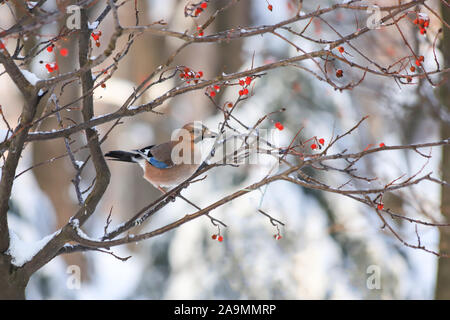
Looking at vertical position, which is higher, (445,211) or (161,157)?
(161,157)

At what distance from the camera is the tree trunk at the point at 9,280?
2416 millimetres

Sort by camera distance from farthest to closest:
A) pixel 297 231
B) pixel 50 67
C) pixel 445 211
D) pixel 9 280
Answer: pixel 297 231 < pixel 445 211 < pixel 50 67 < pixel 9 280

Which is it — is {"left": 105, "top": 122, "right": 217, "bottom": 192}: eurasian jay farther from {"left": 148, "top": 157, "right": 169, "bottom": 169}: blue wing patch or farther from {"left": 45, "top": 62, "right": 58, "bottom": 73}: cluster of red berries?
{"left": 45, "top": 62, "right": 58, "bottom": 73}: cluster of red berries

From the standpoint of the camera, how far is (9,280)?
2.43 metres

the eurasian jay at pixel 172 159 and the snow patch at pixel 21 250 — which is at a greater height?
the eurasian jay at pixel 172 159

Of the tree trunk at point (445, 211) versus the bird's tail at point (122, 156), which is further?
the tree trunk at point (445, 211)

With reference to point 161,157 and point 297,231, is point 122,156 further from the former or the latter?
point 297,231

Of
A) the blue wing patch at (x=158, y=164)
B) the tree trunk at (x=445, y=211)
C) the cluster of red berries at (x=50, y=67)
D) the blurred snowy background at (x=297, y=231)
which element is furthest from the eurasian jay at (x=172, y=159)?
the tree trunk at (x=445, y=211)

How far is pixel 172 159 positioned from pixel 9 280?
1.95 m

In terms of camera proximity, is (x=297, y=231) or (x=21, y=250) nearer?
(x=21, y=250)

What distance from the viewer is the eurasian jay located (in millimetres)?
4094

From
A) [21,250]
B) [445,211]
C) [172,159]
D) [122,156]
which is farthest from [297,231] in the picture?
[21,250]

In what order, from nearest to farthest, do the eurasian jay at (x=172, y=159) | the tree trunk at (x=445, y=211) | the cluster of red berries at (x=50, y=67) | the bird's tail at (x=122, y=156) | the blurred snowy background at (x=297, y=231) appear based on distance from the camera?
1. the cluster of red berries at (x=50, y=67)
2. the bird's tail at (x=122, y=156)
3. the eurasian jay at (x=172, y=159)
4. the tree trunk at (x=445, y=211)
5. the blurred snowy background at (x=297, y=231)

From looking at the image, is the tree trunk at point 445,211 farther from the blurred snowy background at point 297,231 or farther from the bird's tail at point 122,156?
the bird's tail at point 122,156
